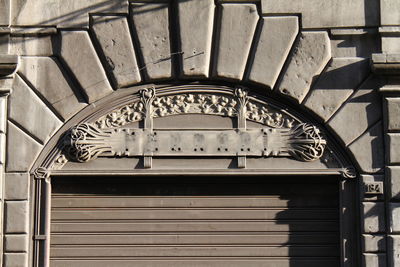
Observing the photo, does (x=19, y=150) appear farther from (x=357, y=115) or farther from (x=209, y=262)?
(x=357, y=115)

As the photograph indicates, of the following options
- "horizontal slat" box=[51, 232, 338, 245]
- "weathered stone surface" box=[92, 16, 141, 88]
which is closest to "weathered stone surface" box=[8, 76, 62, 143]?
"weathered stone surface" box=[92, 16, 141, 88]

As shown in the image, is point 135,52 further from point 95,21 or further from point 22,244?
point 22,244

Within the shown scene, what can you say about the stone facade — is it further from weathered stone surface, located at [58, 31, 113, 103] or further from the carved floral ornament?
the carved floral ornament

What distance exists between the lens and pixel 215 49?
10.8 m

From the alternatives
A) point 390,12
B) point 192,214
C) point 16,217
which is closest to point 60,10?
point 16,217

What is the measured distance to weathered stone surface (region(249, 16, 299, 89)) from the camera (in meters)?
10.7

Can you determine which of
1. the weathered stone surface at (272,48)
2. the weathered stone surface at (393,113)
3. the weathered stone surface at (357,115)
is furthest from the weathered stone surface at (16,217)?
the weathered stone surface at (393,113)

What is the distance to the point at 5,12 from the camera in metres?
10.8

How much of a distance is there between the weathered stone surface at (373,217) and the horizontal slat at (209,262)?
57cm

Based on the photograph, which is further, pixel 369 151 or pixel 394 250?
pixel 369 151

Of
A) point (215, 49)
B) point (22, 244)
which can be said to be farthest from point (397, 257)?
point (22, 244)

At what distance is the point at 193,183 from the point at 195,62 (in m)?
1.39

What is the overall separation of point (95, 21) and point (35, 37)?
716 mm

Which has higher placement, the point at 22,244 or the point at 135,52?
the point at 135,52
